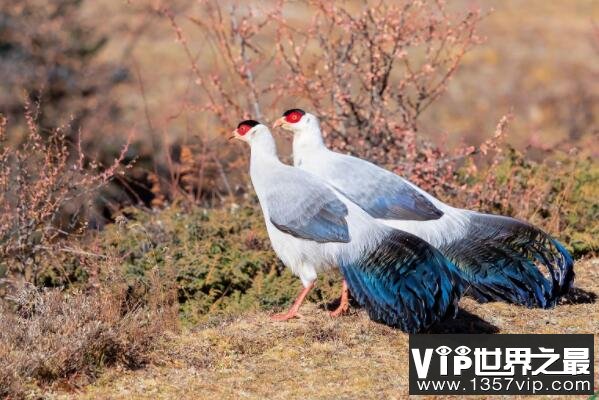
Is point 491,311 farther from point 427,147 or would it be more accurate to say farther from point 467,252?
point 427,147

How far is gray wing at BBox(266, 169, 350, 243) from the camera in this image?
24.6 feet

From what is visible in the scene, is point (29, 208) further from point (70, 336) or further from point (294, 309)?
point (294, 309)

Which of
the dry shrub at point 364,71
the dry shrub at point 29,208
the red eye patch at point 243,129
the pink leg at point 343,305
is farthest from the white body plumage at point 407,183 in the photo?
the dry shrub at point 364,71

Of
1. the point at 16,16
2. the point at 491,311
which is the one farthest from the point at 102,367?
the point at 16,16

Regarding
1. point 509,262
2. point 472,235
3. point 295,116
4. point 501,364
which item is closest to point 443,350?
point 501,364

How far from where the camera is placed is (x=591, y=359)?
6.89 meters

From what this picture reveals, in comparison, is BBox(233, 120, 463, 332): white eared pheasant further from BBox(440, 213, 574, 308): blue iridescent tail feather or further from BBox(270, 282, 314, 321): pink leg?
BBox(440, 213, 574, 308): blue iridescent tail feather

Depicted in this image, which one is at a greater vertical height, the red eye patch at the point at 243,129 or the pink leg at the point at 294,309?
the red eye patch at the point at 243,129

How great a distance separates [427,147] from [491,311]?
10.8 feet

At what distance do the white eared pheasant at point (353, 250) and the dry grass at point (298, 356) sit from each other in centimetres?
24

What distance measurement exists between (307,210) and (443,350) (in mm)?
1354

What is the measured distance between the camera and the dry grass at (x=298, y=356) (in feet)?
21.8

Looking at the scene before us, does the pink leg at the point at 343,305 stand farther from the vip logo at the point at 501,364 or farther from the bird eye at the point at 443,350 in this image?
the bird eye at the point at 443,350

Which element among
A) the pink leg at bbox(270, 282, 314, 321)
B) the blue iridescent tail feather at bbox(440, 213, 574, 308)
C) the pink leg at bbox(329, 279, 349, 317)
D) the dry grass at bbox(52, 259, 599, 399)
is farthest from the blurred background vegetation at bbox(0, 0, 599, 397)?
the blue iridescent tail feather at bbox(440, 213, 574, 308)
